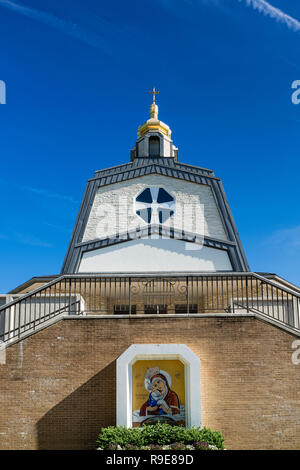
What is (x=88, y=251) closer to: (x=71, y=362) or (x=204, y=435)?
(x=71, y=362)

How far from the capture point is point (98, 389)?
10.9 m

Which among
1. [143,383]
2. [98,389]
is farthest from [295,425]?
[98,389]

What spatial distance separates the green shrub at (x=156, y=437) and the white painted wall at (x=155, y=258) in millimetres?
6283

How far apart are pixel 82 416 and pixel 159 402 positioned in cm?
164

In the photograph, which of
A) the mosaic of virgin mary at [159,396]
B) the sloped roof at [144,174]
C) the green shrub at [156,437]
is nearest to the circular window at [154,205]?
the sloped roof at [144,174]

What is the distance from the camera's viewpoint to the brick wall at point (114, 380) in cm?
1070

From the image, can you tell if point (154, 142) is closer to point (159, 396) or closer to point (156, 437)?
point (159, 396)

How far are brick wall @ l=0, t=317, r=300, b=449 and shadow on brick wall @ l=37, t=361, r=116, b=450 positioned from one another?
0.02 m

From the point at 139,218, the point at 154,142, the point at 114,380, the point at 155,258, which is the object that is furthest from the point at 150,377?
the point at 154,142

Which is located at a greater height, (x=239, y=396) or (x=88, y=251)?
(x=88, y=251)

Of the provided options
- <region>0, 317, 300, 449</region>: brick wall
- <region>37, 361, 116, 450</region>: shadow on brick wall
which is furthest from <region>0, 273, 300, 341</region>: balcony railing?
<region>37, 361, 116, 450</region>: shadow on brick wall

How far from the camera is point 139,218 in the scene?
56.3ft
